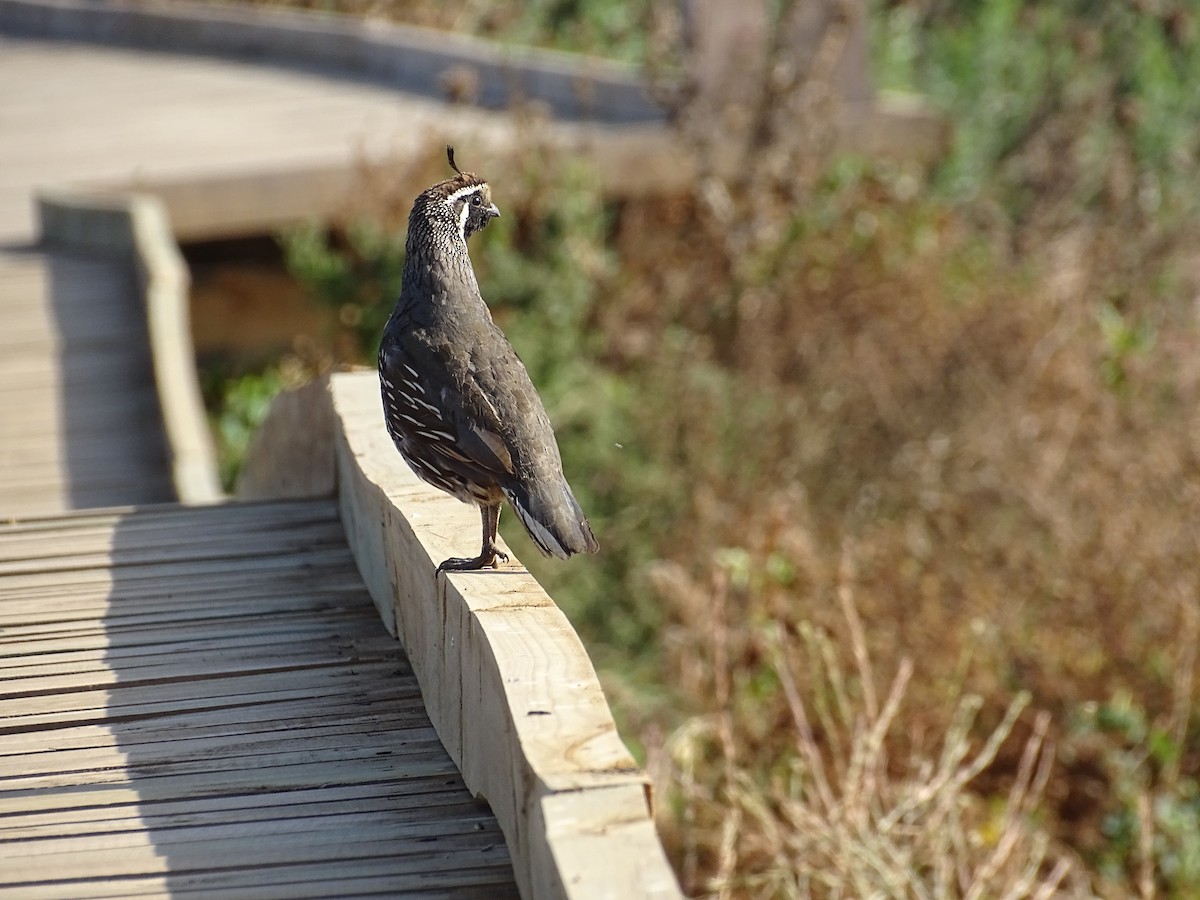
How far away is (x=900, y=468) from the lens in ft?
26.8

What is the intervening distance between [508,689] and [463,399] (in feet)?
3.48

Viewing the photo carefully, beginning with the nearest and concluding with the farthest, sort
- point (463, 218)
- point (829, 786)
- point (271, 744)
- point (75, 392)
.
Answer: point (271, 744) < point (463, 218) < point (829, 786) < point (75, 392)

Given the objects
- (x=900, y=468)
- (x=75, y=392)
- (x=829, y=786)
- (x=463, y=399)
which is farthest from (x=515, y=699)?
(x=900, y=468)

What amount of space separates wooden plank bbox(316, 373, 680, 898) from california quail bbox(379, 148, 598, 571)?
132mm

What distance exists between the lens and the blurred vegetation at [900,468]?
5.79 m

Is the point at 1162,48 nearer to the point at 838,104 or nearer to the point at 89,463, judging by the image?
the point at 838,104

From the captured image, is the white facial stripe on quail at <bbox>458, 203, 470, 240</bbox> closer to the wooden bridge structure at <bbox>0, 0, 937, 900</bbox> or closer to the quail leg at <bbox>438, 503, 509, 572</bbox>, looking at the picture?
the wooden bridge structure at <bbox>0, 0, 937, 900</bbox>

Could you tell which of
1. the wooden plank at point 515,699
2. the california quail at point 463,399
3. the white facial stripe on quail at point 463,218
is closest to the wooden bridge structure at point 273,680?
the wooden plank at point 515,699

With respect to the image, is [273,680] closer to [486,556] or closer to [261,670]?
[261,670]

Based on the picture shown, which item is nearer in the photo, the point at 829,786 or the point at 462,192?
the point at 462,192

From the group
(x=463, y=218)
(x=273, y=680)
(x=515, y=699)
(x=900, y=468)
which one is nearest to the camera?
(x=515, y=699)

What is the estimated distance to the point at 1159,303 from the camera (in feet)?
32.5

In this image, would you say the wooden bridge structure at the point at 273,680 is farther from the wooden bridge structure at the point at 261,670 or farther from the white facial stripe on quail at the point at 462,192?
the white facial stripe on quail at the point at 462,192

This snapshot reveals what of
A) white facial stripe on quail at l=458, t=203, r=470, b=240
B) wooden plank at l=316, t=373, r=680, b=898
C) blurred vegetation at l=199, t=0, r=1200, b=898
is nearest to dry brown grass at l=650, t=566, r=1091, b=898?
blurred vegetation at l=199, t=0, r=1200, b=898
